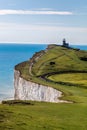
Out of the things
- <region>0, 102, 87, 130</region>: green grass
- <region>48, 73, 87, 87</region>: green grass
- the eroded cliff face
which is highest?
<region>48, 73, 87, 87</region>: green grass

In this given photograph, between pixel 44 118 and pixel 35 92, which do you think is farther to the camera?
pixel 35 92

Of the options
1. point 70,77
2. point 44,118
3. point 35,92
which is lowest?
point 44,118

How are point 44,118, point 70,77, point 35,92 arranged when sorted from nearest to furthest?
point 44,118 → point 35,92 → point 70,77

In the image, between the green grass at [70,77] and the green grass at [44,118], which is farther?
the green grass at [70,77]

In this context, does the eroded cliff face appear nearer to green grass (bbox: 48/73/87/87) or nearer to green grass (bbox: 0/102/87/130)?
green grass (bbox: 48/73/87/87)

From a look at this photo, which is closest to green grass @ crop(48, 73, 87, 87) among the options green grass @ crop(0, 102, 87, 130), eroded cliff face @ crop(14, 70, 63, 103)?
eroded cliff face @ crop(14, 70, 63, 103)

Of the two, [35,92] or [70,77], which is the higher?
[70,77]

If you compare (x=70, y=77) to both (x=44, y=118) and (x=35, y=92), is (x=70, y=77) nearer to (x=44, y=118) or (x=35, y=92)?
(x=35, y=92)

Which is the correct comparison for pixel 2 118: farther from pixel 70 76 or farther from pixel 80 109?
pixel 70 76

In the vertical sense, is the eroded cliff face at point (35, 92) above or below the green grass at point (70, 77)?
below

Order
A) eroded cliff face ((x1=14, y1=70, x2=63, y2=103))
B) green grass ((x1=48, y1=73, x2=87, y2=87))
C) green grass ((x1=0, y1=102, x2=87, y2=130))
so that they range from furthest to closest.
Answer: green grass ((x1=48, y1=73, x2=87, y2=87))
eroded cliff face ((x1=14, y1=70, x2=63, y2=103))
green grass ((x1=0, y1=102, x2=87, y2=130))

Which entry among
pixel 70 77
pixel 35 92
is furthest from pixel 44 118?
pixel 70 77

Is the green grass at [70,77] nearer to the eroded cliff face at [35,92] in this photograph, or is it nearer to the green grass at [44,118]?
the eroded cliff face at [35,92]

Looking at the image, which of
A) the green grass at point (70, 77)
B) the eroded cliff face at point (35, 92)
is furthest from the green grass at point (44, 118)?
the green grass at point (70, 77)
